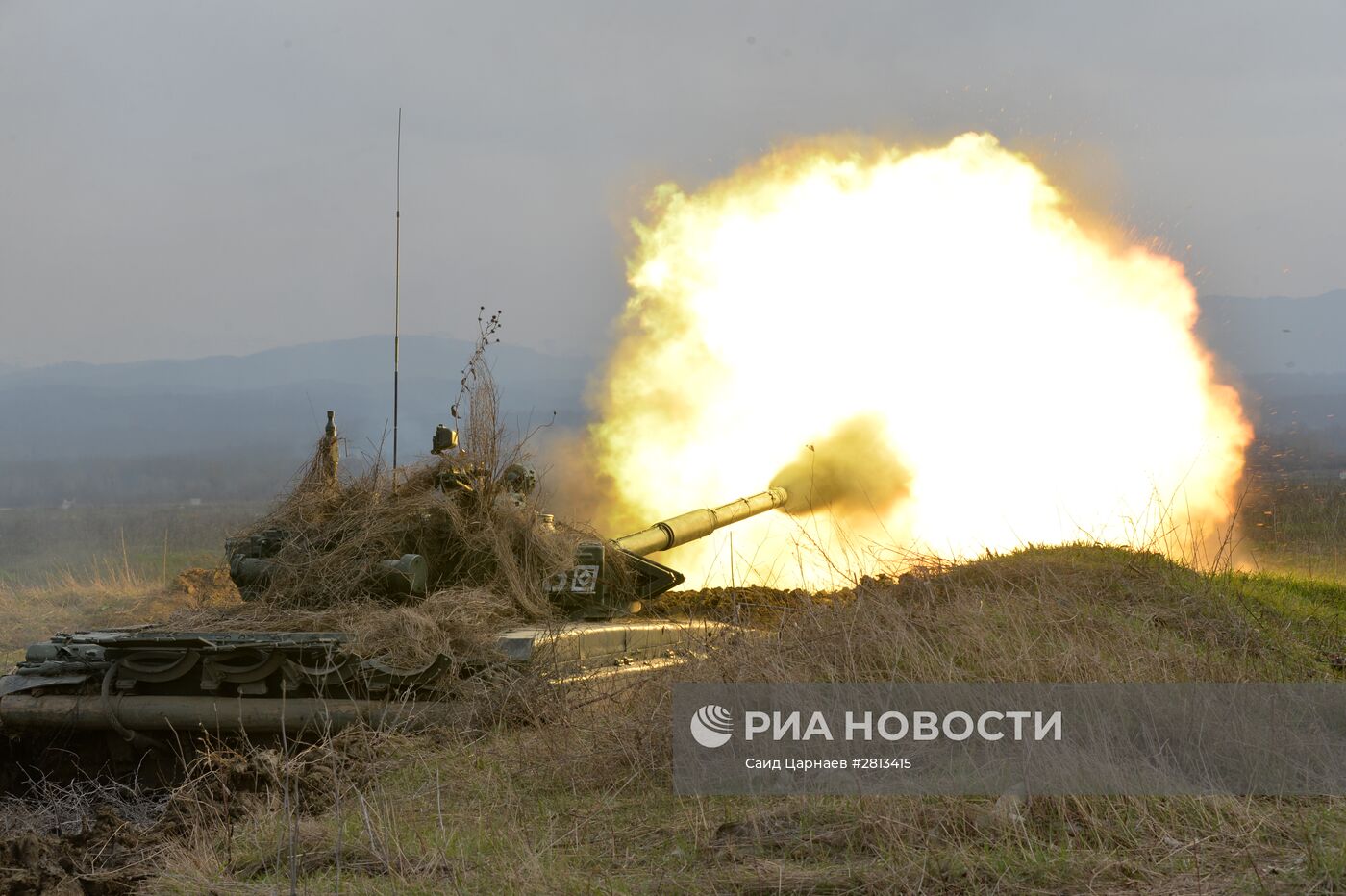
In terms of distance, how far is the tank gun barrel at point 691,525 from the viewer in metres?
13.8

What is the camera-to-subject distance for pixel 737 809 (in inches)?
265

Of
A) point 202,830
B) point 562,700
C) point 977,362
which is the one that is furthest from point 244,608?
point 977,362

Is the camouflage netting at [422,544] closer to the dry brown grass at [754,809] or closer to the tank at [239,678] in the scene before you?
the tank at [239,678]

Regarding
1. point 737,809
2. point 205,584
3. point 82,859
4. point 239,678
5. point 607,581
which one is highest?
point 205,584

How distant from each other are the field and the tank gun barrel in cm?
155

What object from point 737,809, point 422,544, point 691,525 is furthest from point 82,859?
point 691,525

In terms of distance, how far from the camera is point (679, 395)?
20.5 metres

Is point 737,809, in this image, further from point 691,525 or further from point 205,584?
point 205,584

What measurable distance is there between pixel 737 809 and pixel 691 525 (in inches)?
317

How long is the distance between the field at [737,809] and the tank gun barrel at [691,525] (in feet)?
5.07

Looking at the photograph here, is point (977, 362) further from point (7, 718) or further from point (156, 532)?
point (156, 532)

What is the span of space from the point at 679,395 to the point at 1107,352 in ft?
20.2

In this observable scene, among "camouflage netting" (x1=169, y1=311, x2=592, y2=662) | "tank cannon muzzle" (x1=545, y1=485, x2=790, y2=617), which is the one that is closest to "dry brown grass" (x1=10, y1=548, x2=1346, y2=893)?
"camouflage netting" (x1=169, y1=311, x2=592, y2=662)

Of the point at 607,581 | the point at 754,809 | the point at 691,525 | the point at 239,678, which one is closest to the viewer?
the point at 754,809
